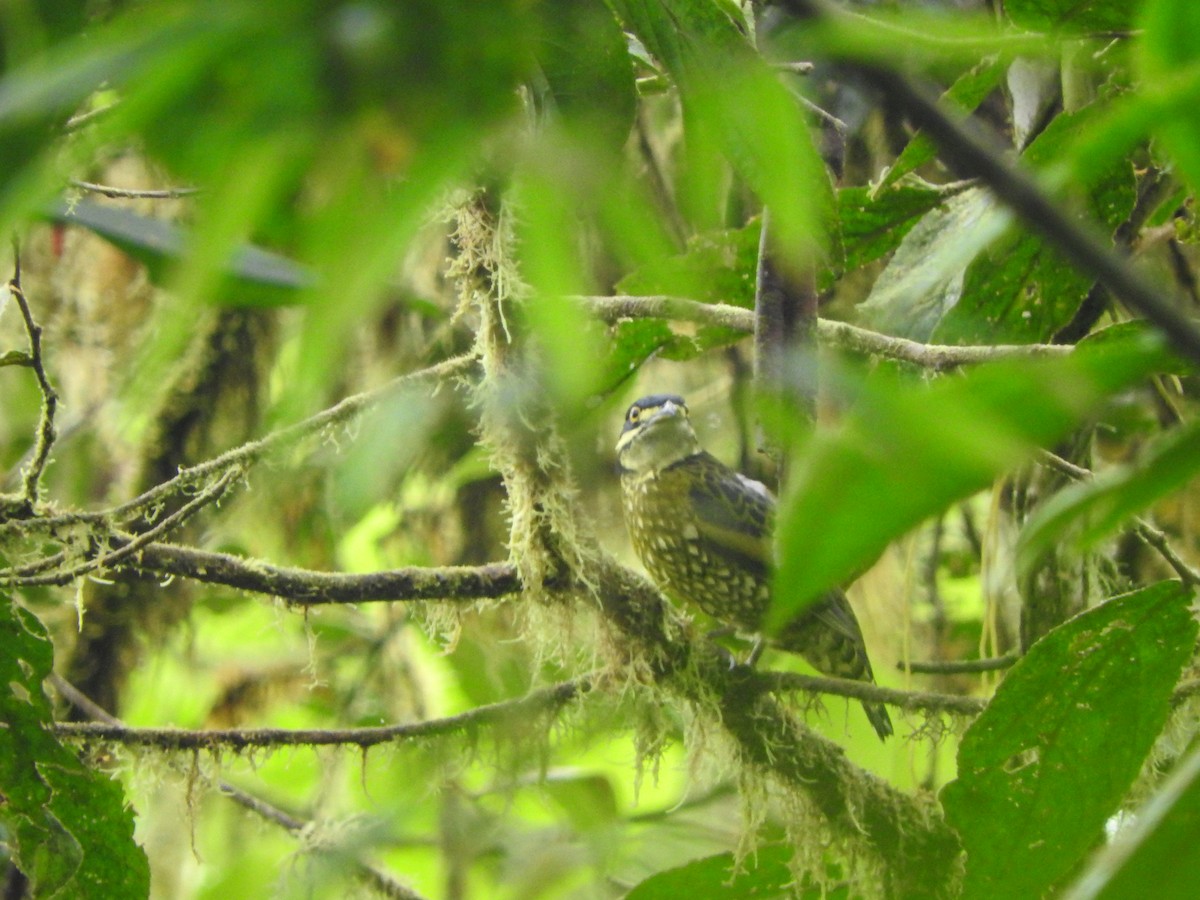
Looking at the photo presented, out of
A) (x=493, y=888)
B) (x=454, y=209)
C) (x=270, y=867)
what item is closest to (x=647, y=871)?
(x=493, y=888)

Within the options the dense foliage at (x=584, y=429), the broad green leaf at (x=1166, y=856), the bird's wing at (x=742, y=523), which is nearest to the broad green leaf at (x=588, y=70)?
the dense foliage at (x=584, y=429)

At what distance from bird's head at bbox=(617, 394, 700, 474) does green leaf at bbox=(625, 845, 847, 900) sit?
1025mm

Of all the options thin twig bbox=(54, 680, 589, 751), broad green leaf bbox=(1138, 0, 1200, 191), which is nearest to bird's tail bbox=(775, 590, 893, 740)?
thin twig bbox=(54, 680, 589, 751)

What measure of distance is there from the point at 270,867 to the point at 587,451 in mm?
1277

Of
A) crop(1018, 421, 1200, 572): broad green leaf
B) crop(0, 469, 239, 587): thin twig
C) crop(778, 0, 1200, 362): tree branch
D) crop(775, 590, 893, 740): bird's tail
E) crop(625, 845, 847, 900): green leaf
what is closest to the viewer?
crop(778, 0, 1200, 362): tree branch

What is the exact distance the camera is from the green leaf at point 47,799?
1654 millimetres

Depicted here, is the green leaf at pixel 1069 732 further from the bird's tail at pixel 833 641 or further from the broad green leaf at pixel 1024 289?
the bird's tail at pixel 833 641

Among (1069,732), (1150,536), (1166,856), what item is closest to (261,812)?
(1069,732)

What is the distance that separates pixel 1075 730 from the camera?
1.64 m

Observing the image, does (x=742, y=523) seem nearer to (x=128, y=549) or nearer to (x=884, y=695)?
(x=884, y=695)

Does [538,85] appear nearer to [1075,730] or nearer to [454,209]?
[454,209]

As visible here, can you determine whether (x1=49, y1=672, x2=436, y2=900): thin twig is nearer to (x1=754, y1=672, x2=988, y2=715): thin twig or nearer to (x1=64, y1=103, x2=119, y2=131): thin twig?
(x1=754, y1=672, x2=988, y2=715): thin twig

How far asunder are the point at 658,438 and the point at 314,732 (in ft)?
4.06

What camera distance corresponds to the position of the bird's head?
117 inches
